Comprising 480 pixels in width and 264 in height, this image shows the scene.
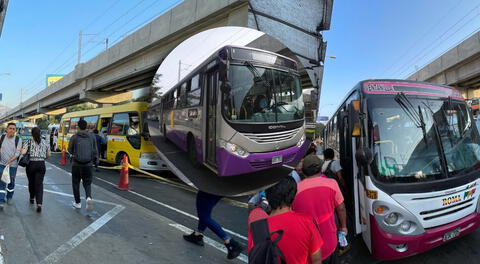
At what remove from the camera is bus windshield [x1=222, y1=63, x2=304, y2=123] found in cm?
213

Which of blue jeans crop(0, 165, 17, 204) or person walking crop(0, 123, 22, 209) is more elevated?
person walking crop(0, 123, 22, 209)

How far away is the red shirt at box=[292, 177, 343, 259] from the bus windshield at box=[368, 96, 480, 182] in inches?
41.3

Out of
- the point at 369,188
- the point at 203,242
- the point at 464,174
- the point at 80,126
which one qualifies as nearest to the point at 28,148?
the point at 80,126

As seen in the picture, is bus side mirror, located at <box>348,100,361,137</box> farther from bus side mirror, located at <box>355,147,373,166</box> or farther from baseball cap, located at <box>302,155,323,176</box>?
baseball cap, located at <box>302,155,323,176</box>

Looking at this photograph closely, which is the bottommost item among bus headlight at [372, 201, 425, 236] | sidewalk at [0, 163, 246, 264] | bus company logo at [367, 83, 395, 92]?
sidewalk at [0, 163, 246, 264]

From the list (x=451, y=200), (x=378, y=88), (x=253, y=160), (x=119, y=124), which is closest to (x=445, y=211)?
(x=451, y=200)

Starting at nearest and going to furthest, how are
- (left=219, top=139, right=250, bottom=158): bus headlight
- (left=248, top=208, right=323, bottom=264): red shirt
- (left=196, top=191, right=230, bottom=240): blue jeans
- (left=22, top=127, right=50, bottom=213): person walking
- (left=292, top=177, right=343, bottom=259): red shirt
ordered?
(left=248, top=208, right=323, bottom=264): red shirt
(left=292, top=177, right=343, bottom=259): red shirt
(left=219, top=139, right=250, bottom=158): bus headlight
(left=196, top=191, right=230, bottom=240): blue jeans
(left=22, top=127, right=50, bottom=213): person walking

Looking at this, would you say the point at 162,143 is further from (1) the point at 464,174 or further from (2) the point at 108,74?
(2) the point at 108,74

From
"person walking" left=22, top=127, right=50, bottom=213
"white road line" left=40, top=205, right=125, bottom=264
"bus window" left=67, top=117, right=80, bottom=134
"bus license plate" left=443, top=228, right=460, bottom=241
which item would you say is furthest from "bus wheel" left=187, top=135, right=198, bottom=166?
"bus window" left=67, top=117, right=80, bottom=134

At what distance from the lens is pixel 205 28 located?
29.5ft

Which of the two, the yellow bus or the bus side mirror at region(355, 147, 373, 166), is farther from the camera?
the yellow bus

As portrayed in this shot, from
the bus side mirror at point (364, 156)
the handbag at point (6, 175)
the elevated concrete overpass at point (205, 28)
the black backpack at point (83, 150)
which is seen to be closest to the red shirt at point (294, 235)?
the elevated concrete overpass at point (205, 28)

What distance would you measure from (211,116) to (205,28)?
7008 millimetres

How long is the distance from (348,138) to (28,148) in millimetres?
5283
